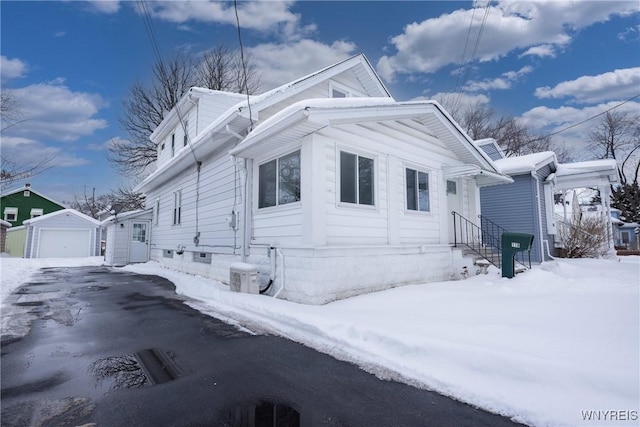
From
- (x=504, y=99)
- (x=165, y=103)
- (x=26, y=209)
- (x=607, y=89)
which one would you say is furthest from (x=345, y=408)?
(x=26, y=209)

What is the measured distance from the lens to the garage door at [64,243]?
80.9 ft

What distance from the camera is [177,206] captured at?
43.9 feet

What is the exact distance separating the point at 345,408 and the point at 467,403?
1.03 m

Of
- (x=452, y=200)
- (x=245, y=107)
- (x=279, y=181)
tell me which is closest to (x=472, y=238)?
(x=452, y=200)

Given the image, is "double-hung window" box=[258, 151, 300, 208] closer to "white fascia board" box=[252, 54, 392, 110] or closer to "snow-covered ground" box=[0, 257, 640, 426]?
"white fascia board" box=[252, 54, 392, 110]

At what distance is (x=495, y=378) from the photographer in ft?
9.79

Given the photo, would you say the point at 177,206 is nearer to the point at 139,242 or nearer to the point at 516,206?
the point at 139,242

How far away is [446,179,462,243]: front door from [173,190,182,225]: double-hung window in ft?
33.1

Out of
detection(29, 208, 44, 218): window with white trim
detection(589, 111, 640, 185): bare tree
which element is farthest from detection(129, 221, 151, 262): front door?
detection(589, 111, 640, 185): bare tree

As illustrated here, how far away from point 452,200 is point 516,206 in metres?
5.15

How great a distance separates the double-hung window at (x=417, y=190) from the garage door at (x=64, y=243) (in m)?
28.1

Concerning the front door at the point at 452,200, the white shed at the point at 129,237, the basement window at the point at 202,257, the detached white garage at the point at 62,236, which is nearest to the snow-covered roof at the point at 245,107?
the basement window at the point at 202,257

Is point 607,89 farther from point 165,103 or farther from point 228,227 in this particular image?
point 165,103

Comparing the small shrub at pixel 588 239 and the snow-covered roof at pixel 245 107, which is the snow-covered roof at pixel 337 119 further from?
the small shrub at pixel 588 239
